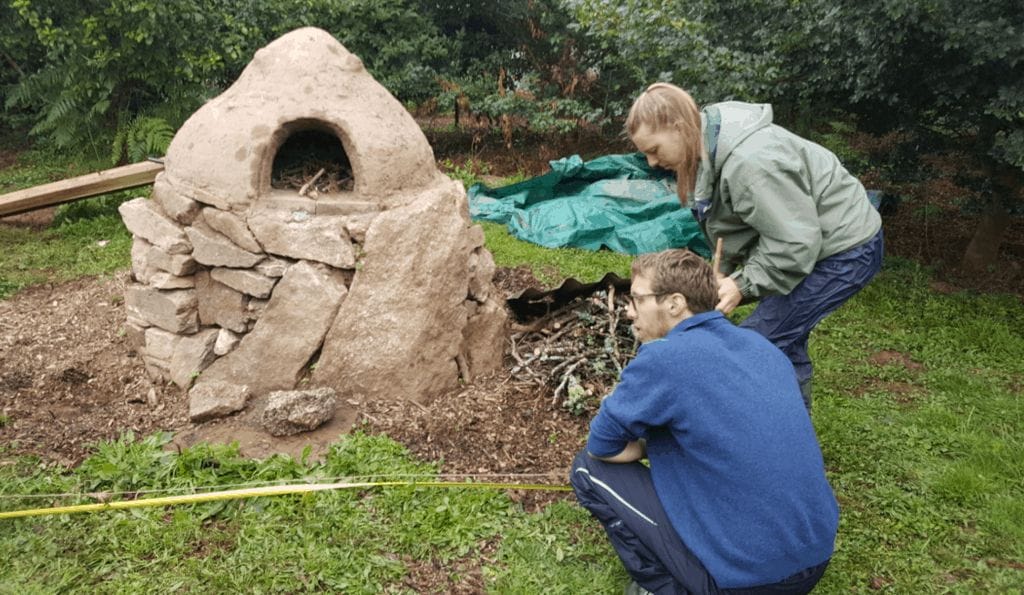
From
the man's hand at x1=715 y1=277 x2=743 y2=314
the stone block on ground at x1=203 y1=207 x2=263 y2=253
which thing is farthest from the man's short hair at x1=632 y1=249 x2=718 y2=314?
the stone block on ground at x1=203 y1=207 x2=263 y2=253

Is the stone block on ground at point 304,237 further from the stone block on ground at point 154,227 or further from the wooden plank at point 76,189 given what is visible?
the wooden plank at point 76,189

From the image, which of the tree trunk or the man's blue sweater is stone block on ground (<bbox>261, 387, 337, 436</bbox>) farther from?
the tree trunk

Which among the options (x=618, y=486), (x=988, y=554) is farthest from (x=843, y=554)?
(x=618, y=486)

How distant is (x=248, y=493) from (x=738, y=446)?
2.17m

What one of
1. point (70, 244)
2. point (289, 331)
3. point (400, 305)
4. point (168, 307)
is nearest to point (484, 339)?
point (400, 305)

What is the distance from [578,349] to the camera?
4586 mm

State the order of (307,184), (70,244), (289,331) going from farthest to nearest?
1. (70,244)
2. (307,184)
3. (289,331)

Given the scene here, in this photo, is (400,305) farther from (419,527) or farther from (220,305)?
(419,527)

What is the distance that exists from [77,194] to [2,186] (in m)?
2.85

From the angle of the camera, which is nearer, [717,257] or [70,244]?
[717,257]

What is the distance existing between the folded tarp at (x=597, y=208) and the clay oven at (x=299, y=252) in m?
3.31

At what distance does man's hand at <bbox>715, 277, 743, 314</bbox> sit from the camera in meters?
3.00

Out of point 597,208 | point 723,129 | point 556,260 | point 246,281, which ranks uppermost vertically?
point 723,129

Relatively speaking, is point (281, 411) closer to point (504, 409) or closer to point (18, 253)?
point (504, 409)
